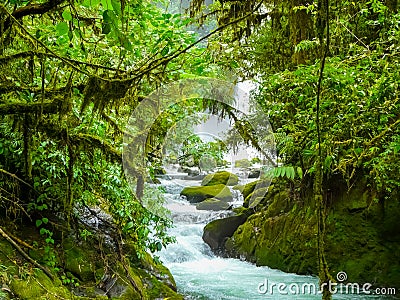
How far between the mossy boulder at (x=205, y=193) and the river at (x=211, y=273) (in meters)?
0.17

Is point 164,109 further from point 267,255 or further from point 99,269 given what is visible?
point 267,255

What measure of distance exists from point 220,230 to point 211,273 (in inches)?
63.0

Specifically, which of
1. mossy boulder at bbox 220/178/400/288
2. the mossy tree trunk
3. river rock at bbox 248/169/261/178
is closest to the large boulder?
mossy boulder at bbox 220/178/400/288

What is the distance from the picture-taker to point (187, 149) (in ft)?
13.4

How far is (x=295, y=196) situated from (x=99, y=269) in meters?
4.05

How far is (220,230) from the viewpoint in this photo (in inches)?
302

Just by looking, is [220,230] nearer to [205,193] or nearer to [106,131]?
[205,193]

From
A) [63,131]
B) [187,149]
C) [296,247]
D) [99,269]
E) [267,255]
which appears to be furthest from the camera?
[267,255]

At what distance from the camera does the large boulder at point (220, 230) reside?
7.51 meters

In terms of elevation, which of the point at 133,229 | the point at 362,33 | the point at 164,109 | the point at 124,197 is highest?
the point at 362,33

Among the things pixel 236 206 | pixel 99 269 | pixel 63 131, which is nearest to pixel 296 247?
pixel 236 206

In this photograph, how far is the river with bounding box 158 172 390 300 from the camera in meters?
4.95

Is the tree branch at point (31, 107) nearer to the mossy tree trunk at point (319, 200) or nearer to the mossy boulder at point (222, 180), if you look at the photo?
the mossy tree trunk at point (319, 200)

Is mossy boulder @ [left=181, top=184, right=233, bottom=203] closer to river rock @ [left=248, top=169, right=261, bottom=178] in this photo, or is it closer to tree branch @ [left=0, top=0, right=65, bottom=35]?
river rock @ [left=248, top=169, right=261, bottom=178]
